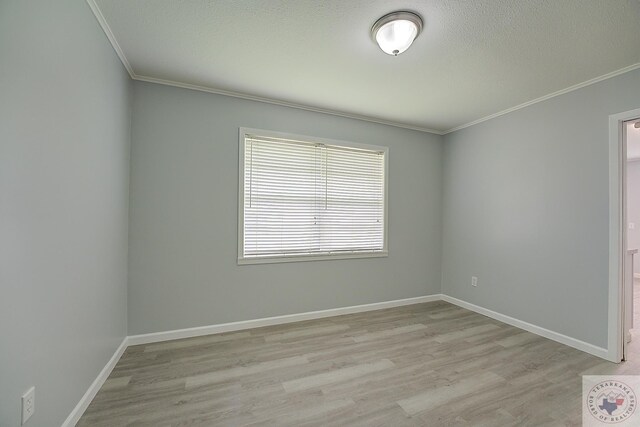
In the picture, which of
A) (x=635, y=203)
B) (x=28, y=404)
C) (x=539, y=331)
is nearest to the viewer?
(x=28, y=404)

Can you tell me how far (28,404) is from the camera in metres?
1.18

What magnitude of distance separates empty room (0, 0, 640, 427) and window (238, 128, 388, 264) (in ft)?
0.09

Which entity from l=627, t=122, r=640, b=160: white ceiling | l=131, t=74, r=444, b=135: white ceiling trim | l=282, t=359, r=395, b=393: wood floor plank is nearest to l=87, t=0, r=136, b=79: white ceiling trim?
l=131, t=74, r=444, b=135: white ceiling trim

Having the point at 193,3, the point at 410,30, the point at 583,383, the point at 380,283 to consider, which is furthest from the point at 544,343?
the point at 193,3

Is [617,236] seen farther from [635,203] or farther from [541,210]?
[635,203]

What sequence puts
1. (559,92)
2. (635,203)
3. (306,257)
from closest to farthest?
(559,92) → (306,257) → (635,203)

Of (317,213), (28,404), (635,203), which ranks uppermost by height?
(635,203)

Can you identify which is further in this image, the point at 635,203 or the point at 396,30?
the point at 635,203

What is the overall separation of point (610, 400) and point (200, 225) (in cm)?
363

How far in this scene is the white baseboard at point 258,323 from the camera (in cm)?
259

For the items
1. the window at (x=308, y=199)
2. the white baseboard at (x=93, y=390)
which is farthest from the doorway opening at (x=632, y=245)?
the white baseboard at (x=93, y=390)

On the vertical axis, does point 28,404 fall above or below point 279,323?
above

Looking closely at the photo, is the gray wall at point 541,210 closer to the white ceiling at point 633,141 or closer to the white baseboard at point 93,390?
the white ceiling at point 633,141

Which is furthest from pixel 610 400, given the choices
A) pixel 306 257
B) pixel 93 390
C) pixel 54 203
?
pixel 54 203
